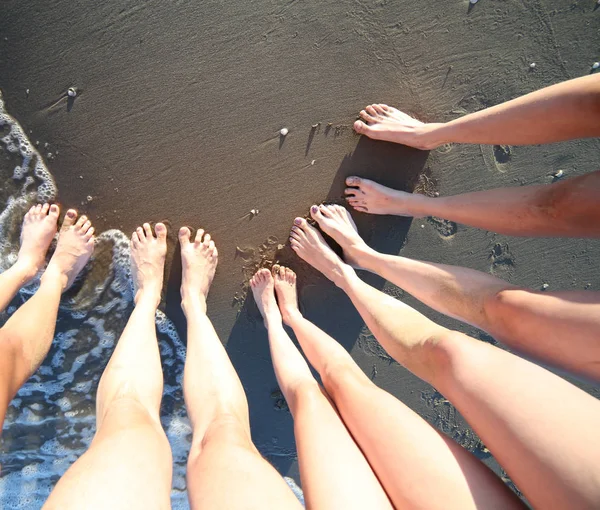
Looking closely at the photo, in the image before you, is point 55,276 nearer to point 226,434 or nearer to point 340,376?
point 226,434

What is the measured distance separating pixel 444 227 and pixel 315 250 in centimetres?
75

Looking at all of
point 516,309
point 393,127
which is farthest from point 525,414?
point 393,127

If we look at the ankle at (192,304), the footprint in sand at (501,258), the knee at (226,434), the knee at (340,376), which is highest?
the ankle at (192,304)

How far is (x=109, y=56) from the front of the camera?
6.30 ft

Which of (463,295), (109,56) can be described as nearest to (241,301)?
(463,295)

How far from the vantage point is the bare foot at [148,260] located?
204cm

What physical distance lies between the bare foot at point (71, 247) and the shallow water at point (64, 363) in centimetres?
8

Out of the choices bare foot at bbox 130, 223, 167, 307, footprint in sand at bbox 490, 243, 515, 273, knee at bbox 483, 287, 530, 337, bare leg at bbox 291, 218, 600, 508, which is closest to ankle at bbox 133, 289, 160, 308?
→ bare foot at bbox 130, 223, 167, 307

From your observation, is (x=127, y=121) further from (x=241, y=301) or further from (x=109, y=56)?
(x=241, y=301)

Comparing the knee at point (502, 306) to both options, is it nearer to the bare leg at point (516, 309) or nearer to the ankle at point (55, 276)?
the bare leg at point (516, 309)

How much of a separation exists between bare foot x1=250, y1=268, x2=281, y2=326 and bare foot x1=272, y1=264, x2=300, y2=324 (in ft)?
0.12

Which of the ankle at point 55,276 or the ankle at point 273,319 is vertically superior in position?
the ankle at point 55,276

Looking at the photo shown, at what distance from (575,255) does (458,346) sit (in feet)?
5.08

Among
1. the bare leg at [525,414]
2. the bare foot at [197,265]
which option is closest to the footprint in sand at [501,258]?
the bare leg at [525,414]
